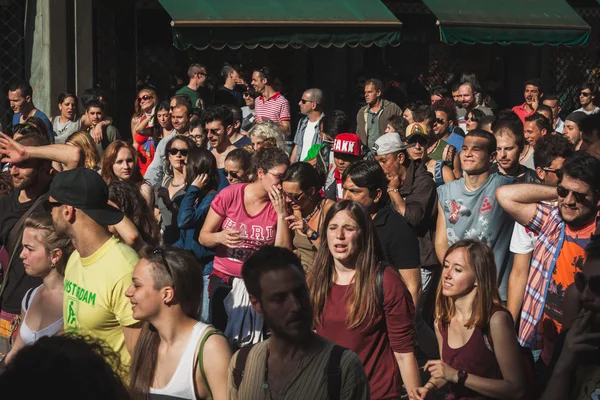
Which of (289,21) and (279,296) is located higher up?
(289,21)

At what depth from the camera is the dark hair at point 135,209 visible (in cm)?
597

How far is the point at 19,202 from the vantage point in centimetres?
654

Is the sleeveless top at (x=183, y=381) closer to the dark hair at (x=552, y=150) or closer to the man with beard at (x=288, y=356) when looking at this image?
the man with beard at (x=288, y=356)

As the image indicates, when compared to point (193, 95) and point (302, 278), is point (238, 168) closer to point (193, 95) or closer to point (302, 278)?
point (302, 278)

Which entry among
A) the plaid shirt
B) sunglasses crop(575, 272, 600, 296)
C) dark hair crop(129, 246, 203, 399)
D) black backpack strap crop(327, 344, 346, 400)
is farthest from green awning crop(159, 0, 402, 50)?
black backpack strap crop(327, 344, 346, 400)

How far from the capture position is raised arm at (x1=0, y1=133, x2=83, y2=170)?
19.7ft

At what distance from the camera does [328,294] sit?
4.88m

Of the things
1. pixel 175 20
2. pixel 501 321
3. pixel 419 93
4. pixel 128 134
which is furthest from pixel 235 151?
pixel 419 93

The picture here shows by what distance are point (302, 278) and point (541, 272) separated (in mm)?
1847

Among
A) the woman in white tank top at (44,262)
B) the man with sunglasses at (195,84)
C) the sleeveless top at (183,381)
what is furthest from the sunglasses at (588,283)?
the man with sunglasses at (195,84)

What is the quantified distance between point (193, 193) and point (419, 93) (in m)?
10.5

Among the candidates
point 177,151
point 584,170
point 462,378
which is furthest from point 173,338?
point 177,151

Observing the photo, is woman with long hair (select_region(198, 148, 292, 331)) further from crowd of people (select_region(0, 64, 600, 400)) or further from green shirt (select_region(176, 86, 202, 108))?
green shirt (select_region(176, 86, 202, 108))

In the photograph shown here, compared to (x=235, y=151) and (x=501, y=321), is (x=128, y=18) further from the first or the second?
(x=501, y=321)
